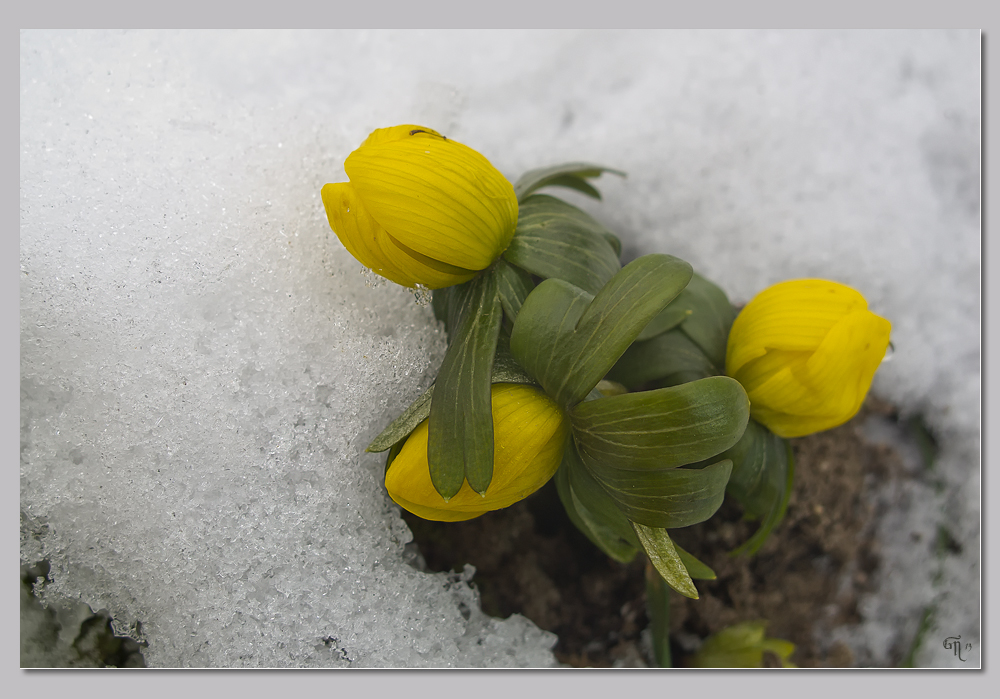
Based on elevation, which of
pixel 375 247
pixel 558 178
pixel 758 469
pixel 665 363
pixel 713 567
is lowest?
pixel 713 567

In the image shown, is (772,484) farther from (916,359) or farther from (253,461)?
(253,461)

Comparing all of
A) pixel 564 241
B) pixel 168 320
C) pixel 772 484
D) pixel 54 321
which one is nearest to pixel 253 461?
pixel 168 320

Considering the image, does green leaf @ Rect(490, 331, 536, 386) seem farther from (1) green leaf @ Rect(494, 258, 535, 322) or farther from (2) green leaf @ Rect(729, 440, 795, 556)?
(2) green leaf @ Rect(729, 440, 795, 556)

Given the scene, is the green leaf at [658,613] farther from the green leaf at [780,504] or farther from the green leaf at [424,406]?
the green leaf at [424,406]

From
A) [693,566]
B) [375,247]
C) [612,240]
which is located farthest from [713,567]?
[375,247]

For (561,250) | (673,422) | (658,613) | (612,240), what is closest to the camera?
(673,422)

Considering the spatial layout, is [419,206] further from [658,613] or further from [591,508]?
[658,613]
